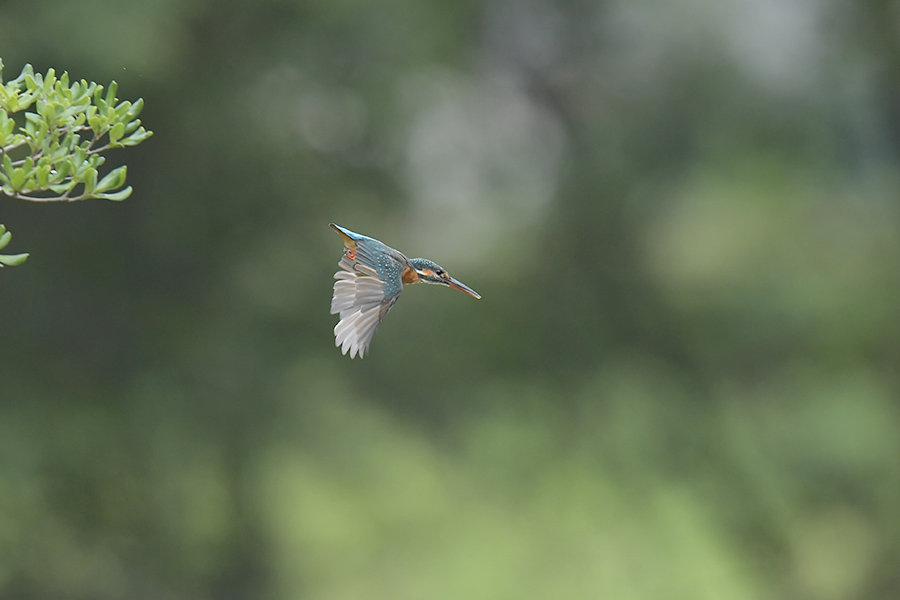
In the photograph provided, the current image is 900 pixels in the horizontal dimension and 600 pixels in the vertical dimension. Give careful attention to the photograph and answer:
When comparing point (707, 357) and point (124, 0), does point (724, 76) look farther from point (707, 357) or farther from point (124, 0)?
point (124, 0)

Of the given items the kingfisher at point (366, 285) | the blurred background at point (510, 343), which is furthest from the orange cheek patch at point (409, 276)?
the blurred background at point (510, 343)

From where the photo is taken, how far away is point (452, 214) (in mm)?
4262

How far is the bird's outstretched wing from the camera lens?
0.88m

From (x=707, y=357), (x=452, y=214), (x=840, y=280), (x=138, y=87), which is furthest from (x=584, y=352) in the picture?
(x=138, y=87)

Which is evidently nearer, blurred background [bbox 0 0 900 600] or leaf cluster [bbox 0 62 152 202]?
leaf cluster [bbox 0 62 152 202]

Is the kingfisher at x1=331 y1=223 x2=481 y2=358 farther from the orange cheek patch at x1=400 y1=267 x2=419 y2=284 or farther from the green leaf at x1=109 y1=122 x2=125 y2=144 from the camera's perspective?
the green leaf at x1=109 y1=122 x2=125 y2=144

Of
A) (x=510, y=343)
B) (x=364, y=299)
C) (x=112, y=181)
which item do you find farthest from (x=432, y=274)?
(x=510, y=343)

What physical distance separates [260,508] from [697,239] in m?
2.46

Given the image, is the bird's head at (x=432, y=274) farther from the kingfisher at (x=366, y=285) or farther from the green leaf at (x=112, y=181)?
the green leaf at (x=112, y=181)

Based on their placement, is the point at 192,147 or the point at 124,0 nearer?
the point at 124,0

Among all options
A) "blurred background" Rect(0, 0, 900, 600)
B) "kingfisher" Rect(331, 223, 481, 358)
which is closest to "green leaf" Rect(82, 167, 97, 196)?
"kingfisher" Rect(331, 223, 481, 358)

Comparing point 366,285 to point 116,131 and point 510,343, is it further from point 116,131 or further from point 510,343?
point 510,343

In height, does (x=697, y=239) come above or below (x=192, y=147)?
above

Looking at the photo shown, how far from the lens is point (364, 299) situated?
90 cm
